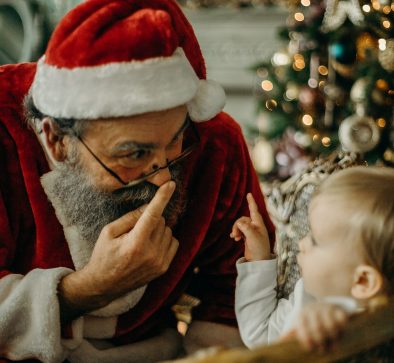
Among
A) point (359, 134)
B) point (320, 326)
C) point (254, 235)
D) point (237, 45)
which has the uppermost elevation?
point (320, 326)

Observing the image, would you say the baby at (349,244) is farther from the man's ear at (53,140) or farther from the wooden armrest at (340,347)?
the man's ear at (53,140)

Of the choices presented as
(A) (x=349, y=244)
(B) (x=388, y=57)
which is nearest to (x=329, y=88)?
(B) (x=388, y=57)

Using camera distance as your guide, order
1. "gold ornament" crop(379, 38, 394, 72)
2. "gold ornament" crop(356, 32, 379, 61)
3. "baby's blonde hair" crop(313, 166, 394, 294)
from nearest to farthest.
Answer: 1. "baby's blonde hair" crop(313, 166, 394, 294)
2. "gold ornament" crop(379, 38, 394, 72)
3. "gold ornament" crop(356, 32, 379, 61)

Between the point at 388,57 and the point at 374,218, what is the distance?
1.04m

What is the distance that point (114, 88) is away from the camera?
1.06m

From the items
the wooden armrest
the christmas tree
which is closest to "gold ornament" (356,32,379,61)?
the christmas tree

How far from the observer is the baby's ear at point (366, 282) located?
972mm

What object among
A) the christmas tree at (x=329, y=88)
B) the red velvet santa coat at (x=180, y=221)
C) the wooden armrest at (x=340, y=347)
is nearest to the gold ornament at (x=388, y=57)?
the christmas tree at (x=329, y=88)

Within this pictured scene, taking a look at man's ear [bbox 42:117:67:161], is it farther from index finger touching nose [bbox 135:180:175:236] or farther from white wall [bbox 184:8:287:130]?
white wall [bbox 184:8:287:130]

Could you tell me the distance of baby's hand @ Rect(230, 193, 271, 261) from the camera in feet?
4.01

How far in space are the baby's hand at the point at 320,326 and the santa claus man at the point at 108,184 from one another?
376 millimetres

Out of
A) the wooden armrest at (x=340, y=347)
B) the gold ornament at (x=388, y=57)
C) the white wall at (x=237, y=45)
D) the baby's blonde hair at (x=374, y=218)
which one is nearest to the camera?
the wooden armrest at (x=340, y=347)

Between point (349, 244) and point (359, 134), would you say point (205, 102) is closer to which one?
point (349, 244)

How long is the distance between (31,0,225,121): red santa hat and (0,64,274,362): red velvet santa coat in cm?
13
